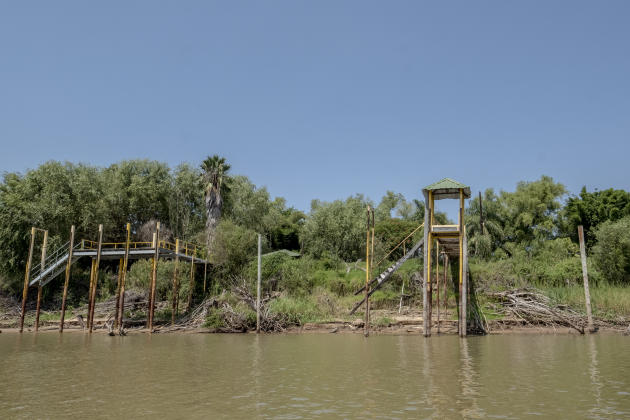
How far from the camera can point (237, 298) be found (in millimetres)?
33156

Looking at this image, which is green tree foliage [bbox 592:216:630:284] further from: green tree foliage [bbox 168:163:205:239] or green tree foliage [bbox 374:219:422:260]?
green tree foliage [bbox 168:163:205:239]

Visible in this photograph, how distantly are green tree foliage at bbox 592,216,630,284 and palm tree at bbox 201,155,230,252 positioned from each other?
31113 mm

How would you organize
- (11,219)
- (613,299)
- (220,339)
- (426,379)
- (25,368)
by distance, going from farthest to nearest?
(11,219) → (613,299) → (220,339) → (25,368) → (426,379)

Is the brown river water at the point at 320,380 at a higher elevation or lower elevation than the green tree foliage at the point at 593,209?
lower

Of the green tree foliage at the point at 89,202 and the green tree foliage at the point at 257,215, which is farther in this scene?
the green tree foliage at the point at 257,215

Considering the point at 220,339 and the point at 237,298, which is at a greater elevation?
the point at 237,298

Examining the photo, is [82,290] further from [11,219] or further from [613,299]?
[613,299]

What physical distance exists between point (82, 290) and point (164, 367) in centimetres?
3163

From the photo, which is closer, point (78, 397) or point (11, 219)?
point (78, 397)

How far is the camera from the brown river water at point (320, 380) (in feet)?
32.4

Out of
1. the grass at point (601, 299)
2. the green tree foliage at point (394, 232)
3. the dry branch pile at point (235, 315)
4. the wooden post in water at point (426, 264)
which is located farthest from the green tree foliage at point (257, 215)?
the grass at point (601, 299)

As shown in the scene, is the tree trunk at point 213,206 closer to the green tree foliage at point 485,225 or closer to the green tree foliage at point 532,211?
the green tree foliage at point 485,225

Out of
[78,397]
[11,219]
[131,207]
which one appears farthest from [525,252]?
[11,219]

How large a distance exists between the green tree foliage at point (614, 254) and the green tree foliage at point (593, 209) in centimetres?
1304
